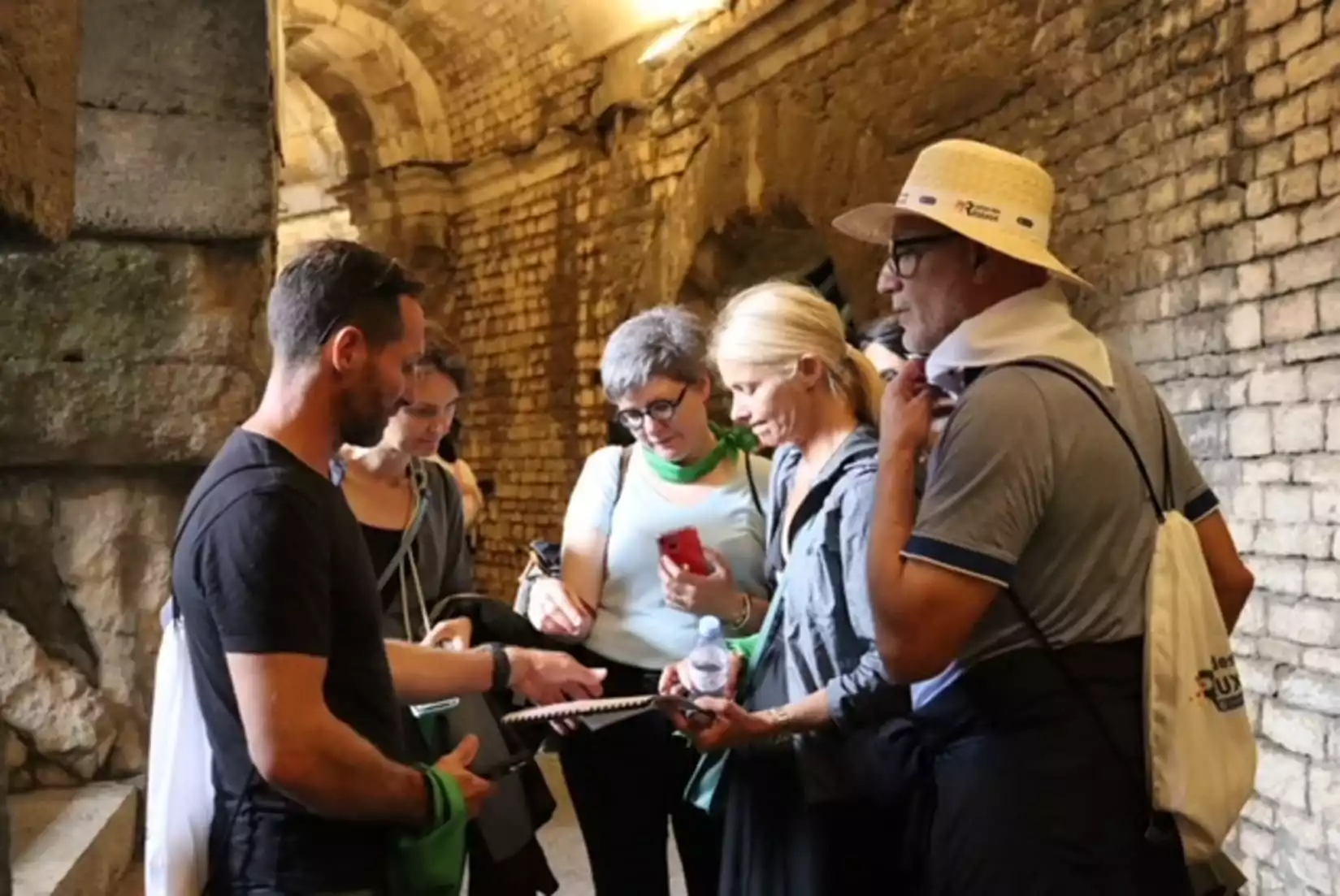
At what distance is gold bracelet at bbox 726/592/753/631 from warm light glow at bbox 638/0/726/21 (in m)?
5.43

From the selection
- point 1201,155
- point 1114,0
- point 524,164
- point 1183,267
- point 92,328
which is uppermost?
point 524,164

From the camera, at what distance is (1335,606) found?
3.90 meters

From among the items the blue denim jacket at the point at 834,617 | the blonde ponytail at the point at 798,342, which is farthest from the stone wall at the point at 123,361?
the blue denim jacket at the point at 834,617

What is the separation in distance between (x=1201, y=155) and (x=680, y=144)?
417cm

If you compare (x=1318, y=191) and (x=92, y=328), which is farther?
(x=1318, y=191)

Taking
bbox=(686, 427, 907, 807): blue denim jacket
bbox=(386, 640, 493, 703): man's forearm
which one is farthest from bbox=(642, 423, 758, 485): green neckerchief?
bbox=(386, 640, 493, 703): man's forearm

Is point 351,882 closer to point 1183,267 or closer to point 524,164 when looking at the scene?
point 1183,267

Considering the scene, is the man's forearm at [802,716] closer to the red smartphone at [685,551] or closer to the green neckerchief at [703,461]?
the red smartphone at [685,551]

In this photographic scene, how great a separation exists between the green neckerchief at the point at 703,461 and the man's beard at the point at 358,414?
1.13m

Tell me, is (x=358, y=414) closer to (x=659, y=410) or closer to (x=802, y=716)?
(x=802, y=716)

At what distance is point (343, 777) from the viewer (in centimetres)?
160

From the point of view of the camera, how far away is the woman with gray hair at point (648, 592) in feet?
9.10

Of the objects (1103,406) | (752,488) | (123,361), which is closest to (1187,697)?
(1103,406)

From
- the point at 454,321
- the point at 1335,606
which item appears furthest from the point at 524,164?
the point at 1335,606
